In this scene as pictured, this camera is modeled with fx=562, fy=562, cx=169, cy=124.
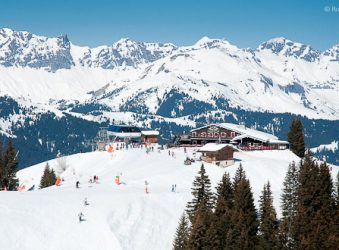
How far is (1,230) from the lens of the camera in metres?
68.4

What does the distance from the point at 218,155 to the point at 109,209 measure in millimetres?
39229

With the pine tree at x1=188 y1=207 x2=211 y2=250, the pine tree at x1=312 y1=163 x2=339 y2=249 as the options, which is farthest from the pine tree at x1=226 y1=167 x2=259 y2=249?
the pine tree at x1=312 y1=163 x2=339 y2=249

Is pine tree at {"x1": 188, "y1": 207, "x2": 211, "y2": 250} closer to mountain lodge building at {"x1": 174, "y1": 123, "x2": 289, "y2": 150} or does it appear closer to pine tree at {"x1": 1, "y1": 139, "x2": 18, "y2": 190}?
pine tree at {"x1": 1, "y1": 139, "x2": 18, "y2": 190}

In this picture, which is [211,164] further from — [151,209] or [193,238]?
[193,238]

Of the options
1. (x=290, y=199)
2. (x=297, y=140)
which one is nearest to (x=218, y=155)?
(x=290, y=199)

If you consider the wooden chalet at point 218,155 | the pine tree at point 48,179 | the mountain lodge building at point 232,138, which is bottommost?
the pine tree at point 48,179

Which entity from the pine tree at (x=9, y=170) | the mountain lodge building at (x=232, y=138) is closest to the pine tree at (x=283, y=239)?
the pine tree at (x=9, y=170)

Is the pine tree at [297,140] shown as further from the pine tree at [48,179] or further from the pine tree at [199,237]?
the pine tree at [199,237]

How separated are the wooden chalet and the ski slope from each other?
6.67ft

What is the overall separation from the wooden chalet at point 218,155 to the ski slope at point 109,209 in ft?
6.67

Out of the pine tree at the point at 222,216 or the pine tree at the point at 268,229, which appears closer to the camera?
the pine tree at the point at 222,216

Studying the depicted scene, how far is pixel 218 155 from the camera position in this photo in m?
112

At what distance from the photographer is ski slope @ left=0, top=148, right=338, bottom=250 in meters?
70.2

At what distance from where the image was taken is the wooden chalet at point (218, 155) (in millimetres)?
112125
